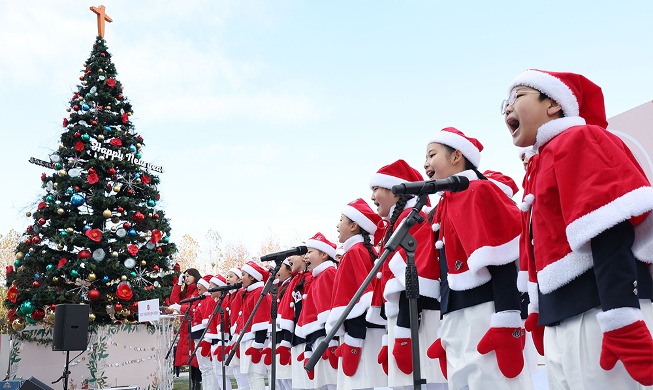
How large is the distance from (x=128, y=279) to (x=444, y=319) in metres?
9.23

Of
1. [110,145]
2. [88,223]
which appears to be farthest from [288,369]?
[110,145]

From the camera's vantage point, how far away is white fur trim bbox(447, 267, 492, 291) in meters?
2.69

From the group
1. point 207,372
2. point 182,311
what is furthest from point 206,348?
point 182,311

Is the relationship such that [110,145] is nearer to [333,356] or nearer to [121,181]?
[121,181]

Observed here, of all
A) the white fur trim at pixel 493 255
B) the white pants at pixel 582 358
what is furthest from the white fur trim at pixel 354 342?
the white pants at pixel 582 358

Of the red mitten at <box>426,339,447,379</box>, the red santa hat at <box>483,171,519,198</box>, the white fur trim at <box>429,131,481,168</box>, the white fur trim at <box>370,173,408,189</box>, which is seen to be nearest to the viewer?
the red mitten at <box>426,339,447,379</box>

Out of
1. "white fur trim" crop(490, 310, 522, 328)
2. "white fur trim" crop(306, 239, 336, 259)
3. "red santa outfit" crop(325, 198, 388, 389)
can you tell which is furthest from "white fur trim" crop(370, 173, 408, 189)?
"white fur trim" crop(490, 310, 522, 328)

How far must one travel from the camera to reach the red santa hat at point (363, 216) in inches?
204

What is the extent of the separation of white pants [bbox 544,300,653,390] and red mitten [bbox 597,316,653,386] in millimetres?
60

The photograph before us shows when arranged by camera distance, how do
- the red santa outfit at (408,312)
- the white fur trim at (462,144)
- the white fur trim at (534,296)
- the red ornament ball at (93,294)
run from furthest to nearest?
the red ornament ball at (93,294) → the white fur trim at (462,144) → the red santa outfit at (408,312) → the white fur trim at (534,296)

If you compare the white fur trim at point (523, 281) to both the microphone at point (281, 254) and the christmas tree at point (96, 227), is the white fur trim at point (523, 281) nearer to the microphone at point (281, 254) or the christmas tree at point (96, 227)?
the microphone at point (281, 254)

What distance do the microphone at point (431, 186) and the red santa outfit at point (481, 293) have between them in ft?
0.54

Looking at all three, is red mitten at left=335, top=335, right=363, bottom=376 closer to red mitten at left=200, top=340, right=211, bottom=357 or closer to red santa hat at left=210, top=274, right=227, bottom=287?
red mitten at left=200, top=340, right=211, bottom=357

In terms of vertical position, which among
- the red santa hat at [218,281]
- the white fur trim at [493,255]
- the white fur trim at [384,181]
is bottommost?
the white fur trim at [493,255]
